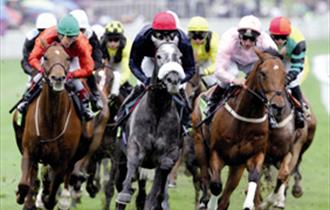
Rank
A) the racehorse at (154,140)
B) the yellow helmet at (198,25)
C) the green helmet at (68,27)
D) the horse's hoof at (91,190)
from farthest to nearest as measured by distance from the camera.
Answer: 1. the yellow helmet at (198,25)
2. the horse's hoof at (91,190)
3. the green helmet at (68,27)
4. the racehorse at (154,140)

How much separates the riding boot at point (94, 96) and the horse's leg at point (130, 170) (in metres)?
2.63

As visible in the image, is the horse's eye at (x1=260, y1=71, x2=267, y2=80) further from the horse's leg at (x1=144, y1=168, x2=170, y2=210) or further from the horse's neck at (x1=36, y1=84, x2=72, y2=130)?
the horse's neck at (x1=36, y1=84, x2=72, y2=130)

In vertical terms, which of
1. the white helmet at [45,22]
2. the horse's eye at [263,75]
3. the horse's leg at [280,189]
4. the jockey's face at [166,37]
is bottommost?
the horse's leg at [280,189]

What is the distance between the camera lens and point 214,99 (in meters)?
14.3

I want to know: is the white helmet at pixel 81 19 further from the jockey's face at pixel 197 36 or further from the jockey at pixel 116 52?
the jockey's face at pixel 197 36

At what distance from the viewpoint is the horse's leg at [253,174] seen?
13.2 m

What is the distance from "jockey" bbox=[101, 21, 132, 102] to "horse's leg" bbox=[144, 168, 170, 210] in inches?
168

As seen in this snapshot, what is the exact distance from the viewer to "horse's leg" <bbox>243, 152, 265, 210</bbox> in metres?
13.2

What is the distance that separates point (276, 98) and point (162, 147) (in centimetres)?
119

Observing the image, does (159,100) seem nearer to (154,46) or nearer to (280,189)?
(154,46)

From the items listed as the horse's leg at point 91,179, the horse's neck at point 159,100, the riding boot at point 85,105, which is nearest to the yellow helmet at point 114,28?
the horse's leg at point 91,179

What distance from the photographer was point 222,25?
5081 cm

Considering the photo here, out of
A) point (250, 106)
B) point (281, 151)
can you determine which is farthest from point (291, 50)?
point (250, 106)

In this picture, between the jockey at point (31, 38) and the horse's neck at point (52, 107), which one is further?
the jockey at point (31, 38)
